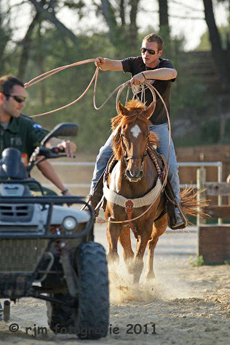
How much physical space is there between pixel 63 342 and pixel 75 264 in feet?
1.63

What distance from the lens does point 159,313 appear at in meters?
6.43

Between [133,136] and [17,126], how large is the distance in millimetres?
2337

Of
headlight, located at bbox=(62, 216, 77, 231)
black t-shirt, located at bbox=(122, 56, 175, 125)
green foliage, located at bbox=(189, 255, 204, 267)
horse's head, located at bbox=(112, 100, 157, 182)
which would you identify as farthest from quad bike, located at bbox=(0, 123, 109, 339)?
green foliage, located at bbox=(189, 255, 204, 267)

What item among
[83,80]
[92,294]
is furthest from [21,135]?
[83,80]

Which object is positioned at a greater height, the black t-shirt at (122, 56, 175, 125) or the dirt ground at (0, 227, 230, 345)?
the black t-shirt at (122, 56, 175, 125)

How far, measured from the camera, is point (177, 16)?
1981 centimetres

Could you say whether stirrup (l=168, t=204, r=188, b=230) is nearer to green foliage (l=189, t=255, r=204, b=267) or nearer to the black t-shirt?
the black t-shirt

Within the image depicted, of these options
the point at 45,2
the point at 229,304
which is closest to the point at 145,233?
the point at 229,304

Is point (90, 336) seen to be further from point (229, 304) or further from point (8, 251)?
point (229, 304)

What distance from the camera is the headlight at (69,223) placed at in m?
4.61

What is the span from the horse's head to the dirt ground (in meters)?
1.17

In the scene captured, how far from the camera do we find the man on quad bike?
5.02 meters

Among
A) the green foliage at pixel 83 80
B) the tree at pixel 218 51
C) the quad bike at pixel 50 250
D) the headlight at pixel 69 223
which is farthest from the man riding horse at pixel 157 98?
the tree at pixel 218 51

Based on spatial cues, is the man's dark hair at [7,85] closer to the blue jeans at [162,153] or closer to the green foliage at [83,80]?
the blue jeans at [162,153]
